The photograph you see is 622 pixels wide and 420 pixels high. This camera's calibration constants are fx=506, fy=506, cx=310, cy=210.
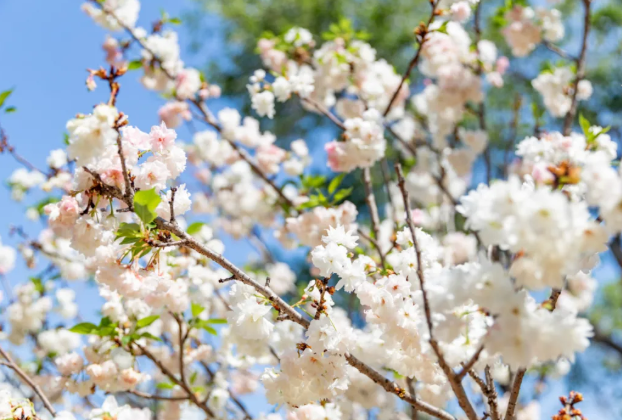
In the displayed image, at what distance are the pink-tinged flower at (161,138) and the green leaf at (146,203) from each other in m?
0.26

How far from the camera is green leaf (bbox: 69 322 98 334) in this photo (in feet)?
6.55

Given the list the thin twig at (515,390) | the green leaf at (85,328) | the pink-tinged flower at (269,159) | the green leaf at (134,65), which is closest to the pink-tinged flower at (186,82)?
the green leaf at (134,65)

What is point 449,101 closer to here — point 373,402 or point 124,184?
point 373,402

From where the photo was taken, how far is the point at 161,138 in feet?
5.11

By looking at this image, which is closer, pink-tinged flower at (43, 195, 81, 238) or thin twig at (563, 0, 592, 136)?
pink-tinged flower at (43, 195, 81, 238)

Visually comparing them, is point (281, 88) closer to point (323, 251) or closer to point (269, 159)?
point (269, 159)

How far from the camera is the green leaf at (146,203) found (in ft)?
4.31

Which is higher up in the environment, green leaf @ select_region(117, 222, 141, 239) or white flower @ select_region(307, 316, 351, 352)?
white flower @ select_region(307, 316, 351, 352)

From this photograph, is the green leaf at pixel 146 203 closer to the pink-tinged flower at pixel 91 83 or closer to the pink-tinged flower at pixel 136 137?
the pink-tinged flower at pixel 136 137

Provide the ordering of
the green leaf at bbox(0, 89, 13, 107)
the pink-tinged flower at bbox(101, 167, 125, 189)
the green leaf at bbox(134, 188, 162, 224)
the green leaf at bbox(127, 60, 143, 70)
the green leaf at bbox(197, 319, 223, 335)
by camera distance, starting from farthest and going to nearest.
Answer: the green leaf at bbox(127, 60, 143, 70) < the green leaf at bbox(197, 319, 223, 335) < the green leaf at bbox(0, 89, 13, 107) < the pink-tinged flower at bbox(101, 167, 125, 189) < the green leaf at bbox(134, 188, 162, 224)

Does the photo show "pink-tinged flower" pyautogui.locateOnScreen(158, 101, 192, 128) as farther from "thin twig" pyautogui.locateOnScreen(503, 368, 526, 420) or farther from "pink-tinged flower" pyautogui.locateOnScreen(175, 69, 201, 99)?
"thin twig" pyautogui.locateOnScreen(503, 368, 526, 420)

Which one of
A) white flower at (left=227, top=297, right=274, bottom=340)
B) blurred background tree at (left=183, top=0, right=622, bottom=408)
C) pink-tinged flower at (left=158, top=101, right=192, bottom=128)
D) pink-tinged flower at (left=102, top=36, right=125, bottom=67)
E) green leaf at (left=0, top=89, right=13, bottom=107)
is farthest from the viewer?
blurred background tree at (left=183, top=0, right=622, bottom=408)

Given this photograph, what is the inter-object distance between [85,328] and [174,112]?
209 cm

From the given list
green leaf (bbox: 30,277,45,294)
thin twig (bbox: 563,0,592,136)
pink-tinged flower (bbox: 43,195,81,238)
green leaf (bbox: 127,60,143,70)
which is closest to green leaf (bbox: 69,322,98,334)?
pink-tinged flower (bbox: 43,195,81,238)
